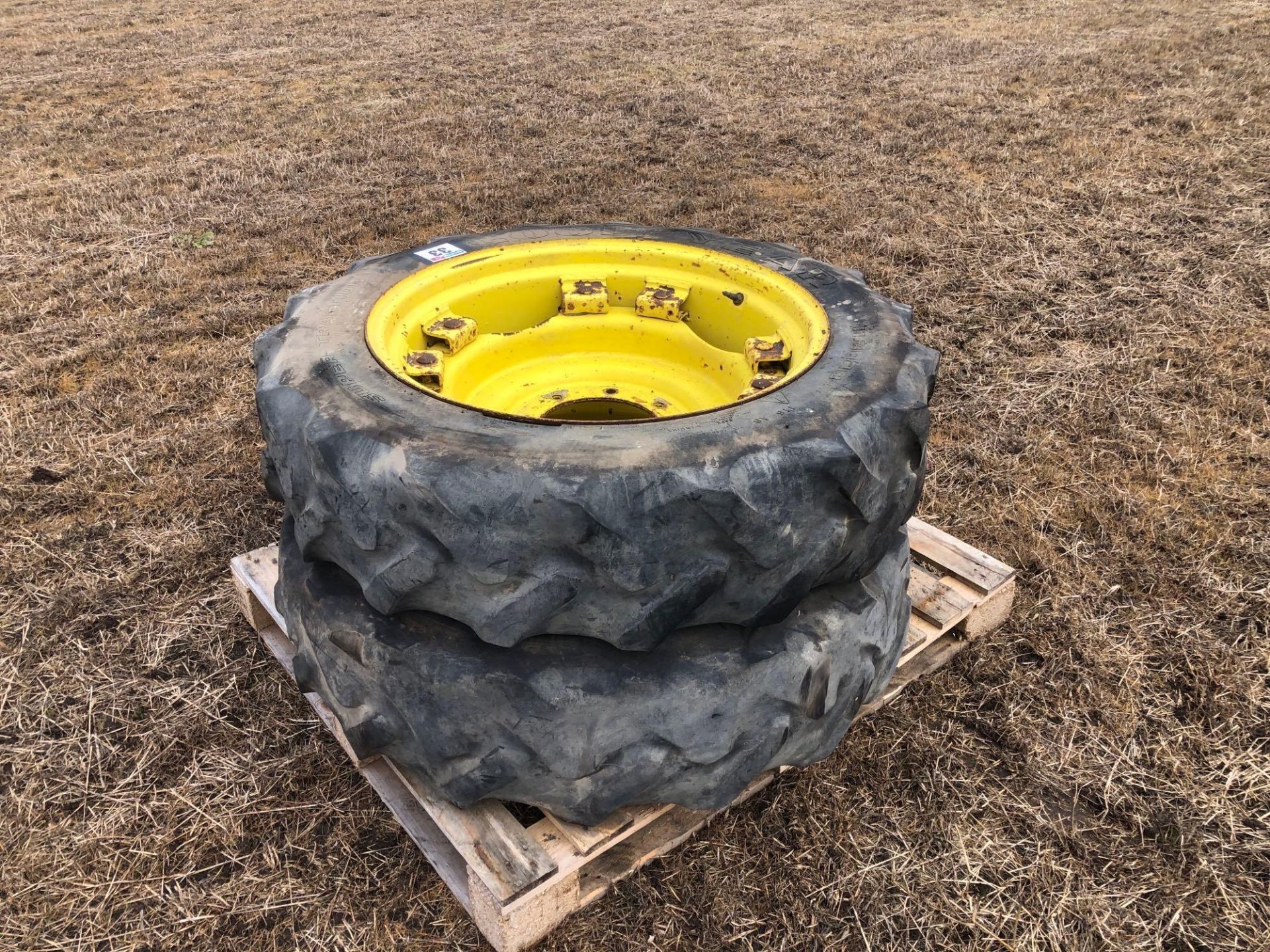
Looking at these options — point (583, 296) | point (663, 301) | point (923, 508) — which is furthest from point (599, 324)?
point (923, 508)

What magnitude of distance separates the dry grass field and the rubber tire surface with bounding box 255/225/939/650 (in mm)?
760

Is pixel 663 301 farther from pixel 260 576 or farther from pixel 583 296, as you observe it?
pixel 260 576

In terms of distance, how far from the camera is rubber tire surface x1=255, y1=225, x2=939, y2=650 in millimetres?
1524

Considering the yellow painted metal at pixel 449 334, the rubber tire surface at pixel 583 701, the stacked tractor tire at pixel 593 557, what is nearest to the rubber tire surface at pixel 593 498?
the stacked tractor tire at pixel 593 557

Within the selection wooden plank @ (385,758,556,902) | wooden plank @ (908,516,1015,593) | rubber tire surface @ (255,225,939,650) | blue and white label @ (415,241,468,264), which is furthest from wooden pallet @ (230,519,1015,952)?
blue and white label @ (415,241,468,264)

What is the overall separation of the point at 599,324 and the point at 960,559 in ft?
4.28

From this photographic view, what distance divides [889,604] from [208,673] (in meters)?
1.91

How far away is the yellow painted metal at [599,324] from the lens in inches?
93.3

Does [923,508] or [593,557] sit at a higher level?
[593,557]

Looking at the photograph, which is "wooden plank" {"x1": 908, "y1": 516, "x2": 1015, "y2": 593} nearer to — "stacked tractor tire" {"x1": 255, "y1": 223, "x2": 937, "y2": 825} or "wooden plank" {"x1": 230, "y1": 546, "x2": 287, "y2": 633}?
"stacked tractor tire" {"x1": 255, "y1": 223, "x2": 937, "y2": 825}

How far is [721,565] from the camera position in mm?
1591

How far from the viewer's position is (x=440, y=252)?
2.51 meters

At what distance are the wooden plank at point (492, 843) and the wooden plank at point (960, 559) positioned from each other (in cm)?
→ 144

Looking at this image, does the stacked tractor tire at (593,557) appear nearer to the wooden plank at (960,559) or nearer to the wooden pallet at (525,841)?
the wooden pallet at (525,841)
